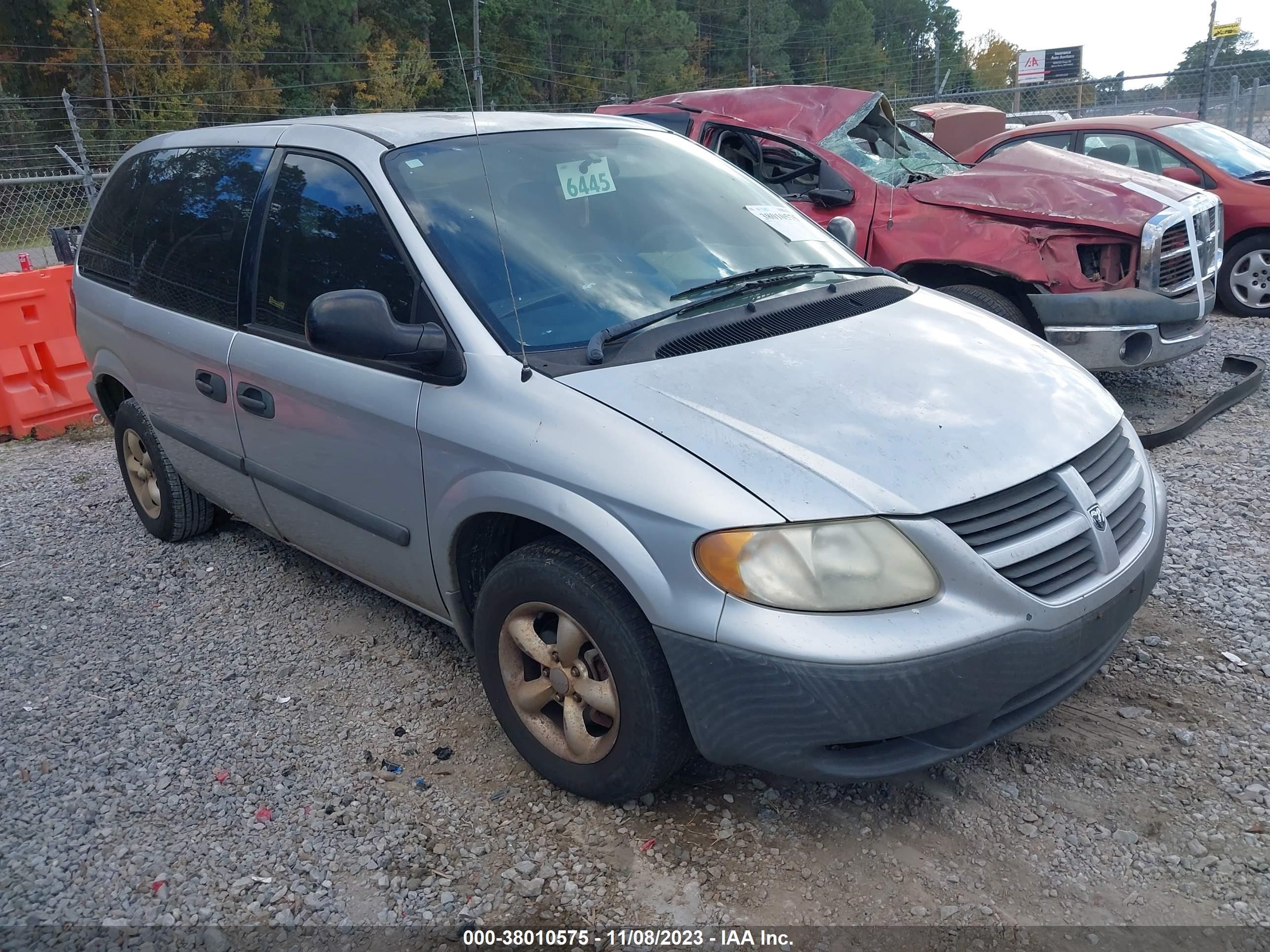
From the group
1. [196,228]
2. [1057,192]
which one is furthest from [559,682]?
[1057,192]

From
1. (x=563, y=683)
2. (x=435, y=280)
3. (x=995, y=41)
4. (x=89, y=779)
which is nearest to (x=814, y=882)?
(x=563, y=683)

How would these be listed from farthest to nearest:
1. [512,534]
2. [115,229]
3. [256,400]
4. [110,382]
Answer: [110,382], [115,229], [256,400], [512,534]

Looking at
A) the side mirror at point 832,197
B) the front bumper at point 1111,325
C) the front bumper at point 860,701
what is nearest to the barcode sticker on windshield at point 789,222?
the front bumper at point 860,701

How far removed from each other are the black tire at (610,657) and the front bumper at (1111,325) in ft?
12.4

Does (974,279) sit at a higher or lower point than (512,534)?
higher

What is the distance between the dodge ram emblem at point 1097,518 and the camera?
2570 mm

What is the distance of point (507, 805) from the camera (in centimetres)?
288

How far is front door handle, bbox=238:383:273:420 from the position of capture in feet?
11.5

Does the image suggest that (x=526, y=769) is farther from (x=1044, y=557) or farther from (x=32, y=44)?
(x=32, y=44)

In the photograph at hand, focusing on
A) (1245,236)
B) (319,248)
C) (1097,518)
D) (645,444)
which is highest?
(319,248)

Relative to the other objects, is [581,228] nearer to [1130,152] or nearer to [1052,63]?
[1130,152]

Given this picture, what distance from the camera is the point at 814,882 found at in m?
2.50

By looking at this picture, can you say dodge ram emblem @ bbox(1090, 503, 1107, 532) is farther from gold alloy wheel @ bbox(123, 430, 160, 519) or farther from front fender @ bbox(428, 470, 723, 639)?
gold alloy wheel @ bbox(123, 430, 160, 519)

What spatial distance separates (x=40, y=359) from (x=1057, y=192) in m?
6.81
